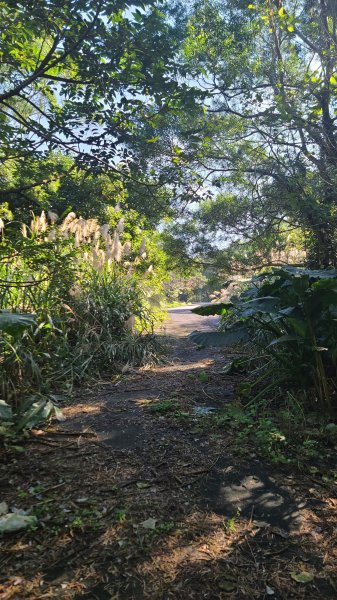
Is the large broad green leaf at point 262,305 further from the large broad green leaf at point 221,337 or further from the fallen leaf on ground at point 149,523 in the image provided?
the fallen leaf on ground at point 149,523

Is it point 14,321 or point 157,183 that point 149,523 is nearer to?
point 14,321

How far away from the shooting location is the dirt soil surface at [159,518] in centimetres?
116

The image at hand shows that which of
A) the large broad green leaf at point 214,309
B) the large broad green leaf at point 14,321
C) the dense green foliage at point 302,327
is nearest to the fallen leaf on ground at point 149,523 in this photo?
the large broad green leaf at point 14,321

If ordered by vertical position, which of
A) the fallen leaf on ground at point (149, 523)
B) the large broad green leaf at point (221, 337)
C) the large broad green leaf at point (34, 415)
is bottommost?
the fallen leaf on ground at point (149, 523)

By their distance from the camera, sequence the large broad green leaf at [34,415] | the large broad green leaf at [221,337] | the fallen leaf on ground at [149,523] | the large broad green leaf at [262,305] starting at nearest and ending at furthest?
the fallen leaf on ground at [149,523]
the large broad green leaf at [34,415]
the large broad green leaf at [262,305]
the large broad green leaf at [221,337]

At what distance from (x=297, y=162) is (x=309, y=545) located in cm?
531

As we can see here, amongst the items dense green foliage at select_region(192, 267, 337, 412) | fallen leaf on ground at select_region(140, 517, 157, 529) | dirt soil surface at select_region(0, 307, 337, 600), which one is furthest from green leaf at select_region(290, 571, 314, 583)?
dense green foliage at select_region(192, 267, 337, 412)

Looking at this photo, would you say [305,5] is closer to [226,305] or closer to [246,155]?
[246,155]

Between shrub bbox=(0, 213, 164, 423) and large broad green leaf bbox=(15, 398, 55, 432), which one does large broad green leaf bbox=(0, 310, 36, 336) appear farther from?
large broad green leaf bbox=(15, 398, 55, 432)

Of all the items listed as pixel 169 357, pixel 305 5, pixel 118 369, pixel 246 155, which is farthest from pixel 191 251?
pixel 305 5

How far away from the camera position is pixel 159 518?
1.48 m

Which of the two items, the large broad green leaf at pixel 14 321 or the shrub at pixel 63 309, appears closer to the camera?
the large broad green leaf at pixel 14 321

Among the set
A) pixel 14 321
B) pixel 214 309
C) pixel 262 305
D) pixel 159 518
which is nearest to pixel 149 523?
pixel 159 518

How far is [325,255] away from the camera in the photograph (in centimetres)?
524
